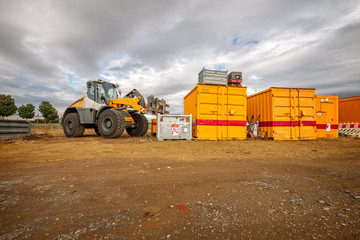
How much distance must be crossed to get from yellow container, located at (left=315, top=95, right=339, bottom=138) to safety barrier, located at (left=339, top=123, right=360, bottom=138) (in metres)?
1.73

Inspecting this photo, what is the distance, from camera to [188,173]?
10.4 feet

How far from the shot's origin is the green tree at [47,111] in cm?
4231

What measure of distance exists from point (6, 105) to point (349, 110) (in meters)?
58.7

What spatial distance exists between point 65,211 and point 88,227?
49 cm

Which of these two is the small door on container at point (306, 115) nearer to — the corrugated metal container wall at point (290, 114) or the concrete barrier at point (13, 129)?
the corrugated metal container wall at point (290, 114)

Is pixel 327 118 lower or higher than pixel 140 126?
higher

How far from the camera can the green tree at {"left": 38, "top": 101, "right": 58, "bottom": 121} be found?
4231 cm

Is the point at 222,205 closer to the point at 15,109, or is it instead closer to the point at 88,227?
the point at 88,227

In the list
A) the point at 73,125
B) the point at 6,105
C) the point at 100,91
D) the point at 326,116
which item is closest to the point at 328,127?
the point at 326,116

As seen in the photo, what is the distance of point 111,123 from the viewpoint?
8.66 metres

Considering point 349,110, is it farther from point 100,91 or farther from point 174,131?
point 100,91

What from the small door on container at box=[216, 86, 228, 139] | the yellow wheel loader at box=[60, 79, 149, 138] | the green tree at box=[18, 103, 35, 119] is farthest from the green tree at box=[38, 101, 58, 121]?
the small door on container at box=[216, 86, 228, 139]

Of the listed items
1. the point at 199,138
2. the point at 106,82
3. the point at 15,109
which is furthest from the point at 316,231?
the point at 15,109

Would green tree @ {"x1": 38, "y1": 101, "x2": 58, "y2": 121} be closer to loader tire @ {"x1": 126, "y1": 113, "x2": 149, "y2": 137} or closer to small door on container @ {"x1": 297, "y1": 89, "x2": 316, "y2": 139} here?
loader tire @ {"x1": 126, "y1": 113, "x2": 149, "y2": 137}
